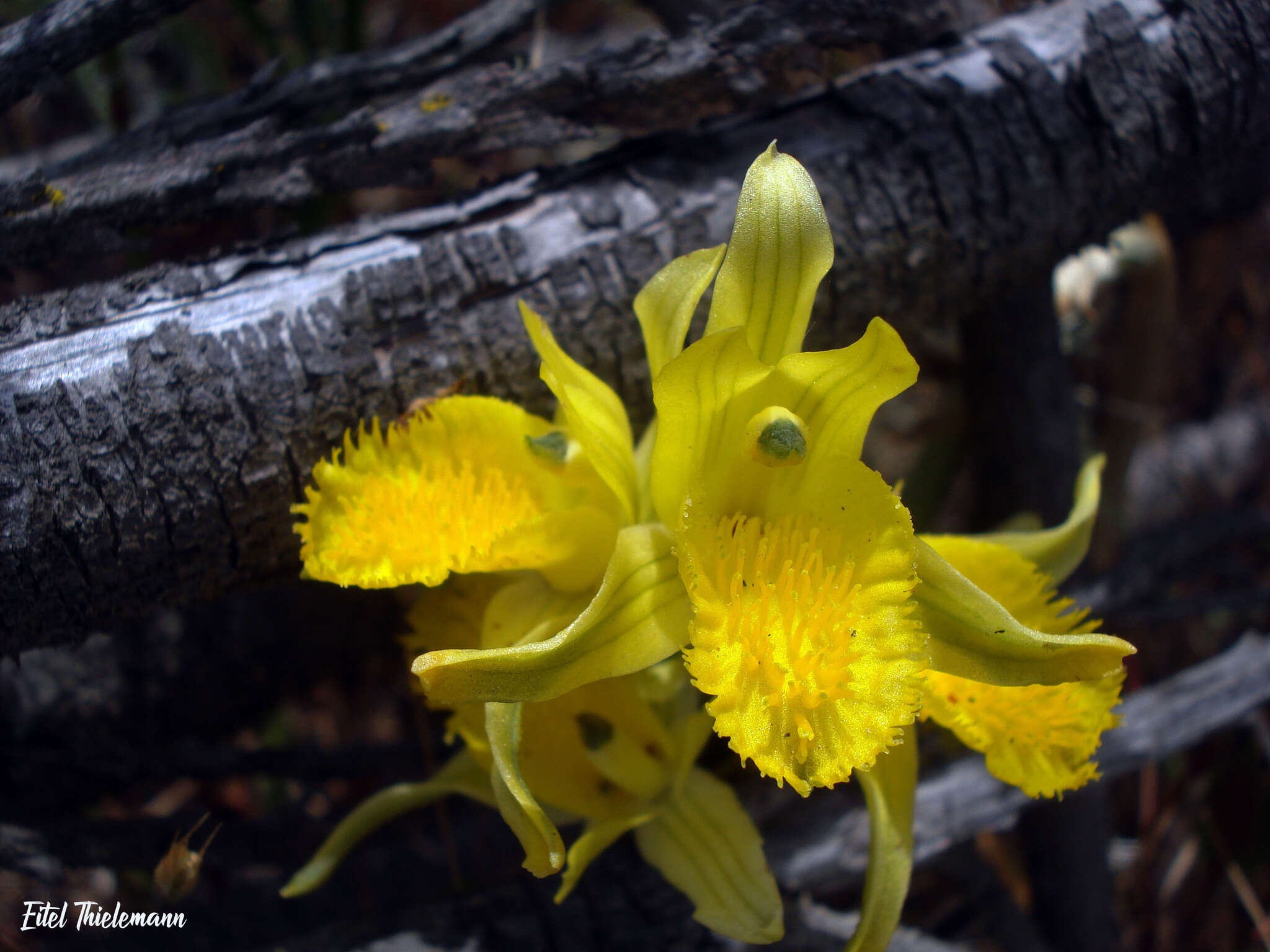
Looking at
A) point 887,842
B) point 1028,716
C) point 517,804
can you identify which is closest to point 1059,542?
point 1028,716

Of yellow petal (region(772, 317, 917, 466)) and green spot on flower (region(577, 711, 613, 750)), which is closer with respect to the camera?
yellow petal (region(772, 317, 917, 466))

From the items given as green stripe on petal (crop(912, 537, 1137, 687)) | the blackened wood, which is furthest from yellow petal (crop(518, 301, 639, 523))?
the blackened wood

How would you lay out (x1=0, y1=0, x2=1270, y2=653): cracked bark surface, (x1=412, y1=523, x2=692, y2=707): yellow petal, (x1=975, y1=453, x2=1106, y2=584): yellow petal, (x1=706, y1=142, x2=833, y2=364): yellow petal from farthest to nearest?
(x1=975, y1=453, x2=1106, y2=584): yellow petal < (x1=0, y1=0, x2=1270, y2=653): cracked bark surface < (x1=706, y1=142, x2=833, y2=364): yellow petal < (x1=412, y1=523, x2=692, y2=707): yellow petal

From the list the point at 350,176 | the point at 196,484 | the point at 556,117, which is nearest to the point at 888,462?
the point at 556,117

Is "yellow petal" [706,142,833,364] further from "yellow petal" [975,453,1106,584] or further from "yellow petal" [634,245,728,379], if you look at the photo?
"yellow petal" [975,453,1106,584]

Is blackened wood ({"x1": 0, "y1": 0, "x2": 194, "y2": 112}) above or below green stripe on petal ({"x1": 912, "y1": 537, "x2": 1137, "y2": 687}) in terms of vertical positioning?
above

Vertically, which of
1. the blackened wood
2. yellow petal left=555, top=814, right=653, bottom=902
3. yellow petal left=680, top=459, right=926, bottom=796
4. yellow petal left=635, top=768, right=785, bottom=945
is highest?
the blackened wood

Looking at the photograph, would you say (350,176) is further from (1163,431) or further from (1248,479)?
(1248,479)

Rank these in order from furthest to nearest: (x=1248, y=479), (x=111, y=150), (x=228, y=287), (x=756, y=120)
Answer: (x=1248, y=479) < (x=756, y=120) < (x=111, y=150) < (x=228, y=287)
